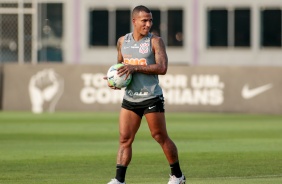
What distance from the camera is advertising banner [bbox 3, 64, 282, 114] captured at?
96.9 ft

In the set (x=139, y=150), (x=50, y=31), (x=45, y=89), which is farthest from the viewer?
(x=50, y=31)

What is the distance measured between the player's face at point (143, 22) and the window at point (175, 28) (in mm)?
32892

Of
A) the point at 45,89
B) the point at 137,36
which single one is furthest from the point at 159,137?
the point at 45,89

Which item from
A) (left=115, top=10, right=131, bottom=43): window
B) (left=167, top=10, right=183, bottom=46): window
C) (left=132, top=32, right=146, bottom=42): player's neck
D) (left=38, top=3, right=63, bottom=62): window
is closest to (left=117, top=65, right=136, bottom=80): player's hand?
(left=132, top=32, right=146, bottom=42): player's neck

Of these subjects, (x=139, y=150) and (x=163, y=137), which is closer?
(x=163, y=137)

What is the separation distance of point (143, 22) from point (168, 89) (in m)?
18.0

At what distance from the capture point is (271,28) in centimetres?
4400

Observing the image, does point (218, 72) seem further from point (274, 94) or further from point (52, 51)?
point (52, 51)

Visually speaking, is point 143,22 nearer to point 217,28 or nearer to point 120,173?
point 120,173

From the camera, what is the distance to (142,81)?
12023 mm

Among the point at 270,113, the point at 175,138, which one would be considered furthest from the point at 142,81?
the point at 270,113

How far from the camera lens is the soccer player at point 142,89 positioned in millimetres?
11961

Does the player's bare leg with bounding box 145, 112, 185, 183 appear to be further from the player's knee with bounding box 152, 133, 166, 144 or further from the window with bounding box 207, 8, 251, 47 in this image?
the window with bounding box 207, 8, 251, 47

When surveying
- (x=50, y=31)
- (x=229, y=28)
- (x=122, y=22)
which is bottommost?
(x=50, y=31)
